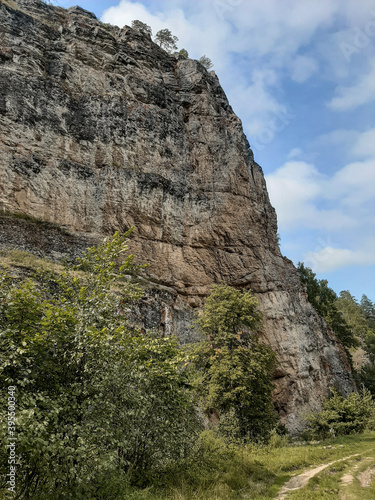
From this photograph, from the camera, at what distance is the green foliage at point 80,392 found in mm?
6211

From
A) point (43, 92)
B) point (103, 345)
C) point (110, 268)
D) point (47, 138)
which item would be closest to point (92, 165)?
point (47, 138)

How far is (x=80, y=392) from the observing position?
6918mm

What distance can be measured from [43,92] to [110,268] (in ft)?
103

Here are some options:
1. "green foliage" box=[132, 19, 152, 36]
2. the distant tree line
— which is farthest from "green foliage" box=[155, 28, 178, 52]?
the distant tree line

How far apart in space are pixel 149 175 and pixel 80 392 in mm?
30616

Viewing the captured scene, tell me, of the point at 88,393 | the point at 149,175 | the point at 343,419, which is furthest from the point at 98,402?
the point at 149,175

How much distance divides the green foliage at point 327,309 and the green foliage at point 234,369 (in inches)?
1074

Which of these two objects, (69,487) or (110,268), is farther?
(110,268)

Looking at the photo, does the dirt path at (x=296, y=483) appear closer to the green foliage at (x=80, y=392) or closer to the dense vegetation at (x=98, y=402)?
the dense vegetation at (x=98, y=402)

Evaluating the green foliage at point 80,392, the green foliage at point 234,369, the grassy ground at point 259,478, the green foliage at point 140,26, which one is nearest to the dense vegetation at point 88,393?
the green foliage at point 80,392

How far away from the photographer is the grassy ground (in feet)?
30.1

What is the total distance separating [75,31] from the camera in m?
41.1

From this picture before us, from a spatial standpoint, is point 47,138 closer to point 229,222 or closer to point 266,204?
point 229,222

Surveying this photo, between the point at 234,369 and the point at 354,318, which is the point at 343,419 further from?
the point at 354,318
